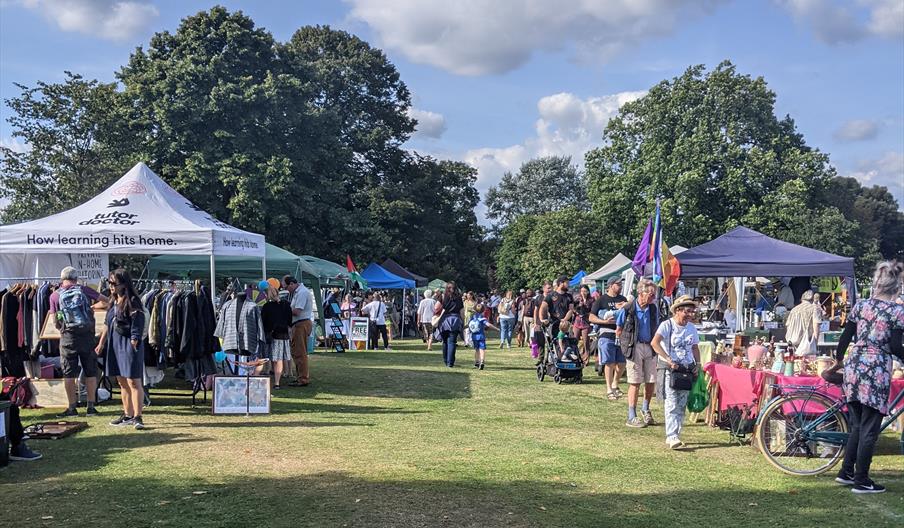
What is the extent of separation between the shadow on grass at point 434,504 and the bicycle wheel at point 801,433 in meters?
0.46

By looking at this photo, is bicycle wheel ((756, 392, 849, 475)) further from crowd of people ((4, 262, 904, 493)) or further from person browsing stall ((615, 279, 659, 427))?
person browsing stall ((615, 279, 659, 427))

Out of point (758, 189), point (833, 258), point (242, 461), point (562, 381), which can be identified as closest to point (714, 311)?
point (833, 258)

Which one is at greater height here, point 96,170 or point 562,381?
point 96,170

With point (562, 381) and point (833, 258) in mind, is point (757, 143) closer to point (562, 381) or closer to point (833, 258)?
point (833, 258)

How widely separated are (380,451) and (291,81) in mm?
25021

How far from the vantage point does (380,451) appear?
7.29m

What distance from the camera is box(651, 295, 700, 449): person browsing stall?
7.50 meters

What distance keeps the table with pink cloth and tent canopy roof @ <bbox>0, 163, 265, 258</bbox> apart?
7.23 m

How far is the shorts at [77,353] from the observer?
8773 mm

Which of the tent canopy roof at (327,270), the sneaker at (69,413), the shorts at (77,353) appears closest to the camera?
the shorts at (77,353)

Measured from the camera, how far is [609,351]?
11234 mm

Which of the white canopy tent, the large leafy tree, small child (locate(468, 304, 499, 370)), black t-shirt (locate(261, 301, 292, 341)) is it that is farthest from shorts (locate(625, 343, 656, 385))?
the large leafy tree

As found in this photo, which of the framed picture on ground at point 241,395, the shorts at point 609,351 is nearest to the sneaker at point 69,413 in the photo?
the framed picture on ground at point 241,395

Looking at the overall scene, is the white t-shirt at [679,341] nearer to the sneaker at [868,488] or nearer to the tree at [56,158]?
the sneaker at [868,488]
